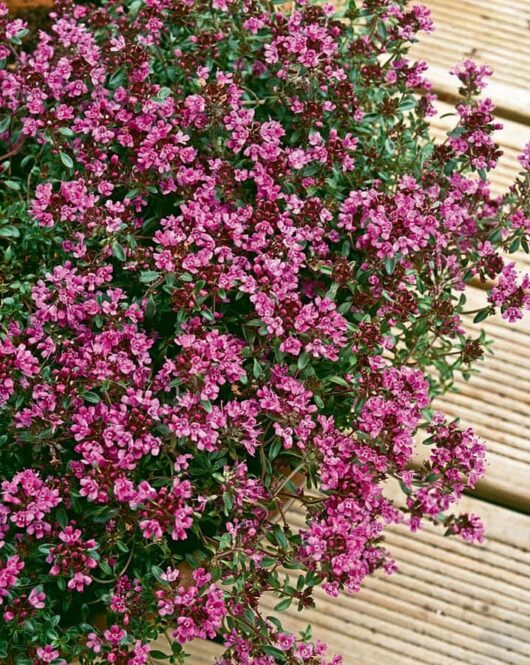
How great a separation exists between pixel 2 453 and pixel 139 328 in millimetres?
297

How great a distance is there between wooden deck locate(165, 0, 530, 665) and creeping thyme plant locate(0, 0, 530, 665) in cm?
23

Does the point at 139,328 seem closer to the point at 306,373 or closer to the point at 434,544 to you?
the point at 306,373

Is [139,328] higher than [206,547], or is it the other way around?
[139,328]

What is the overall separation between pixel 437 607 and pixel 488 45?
145cm

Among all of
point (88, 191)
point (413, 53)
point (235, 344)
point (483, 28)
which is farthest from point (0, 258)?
point (483, 28)

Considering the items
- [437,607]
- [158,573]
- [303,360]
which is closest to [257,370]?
[303,360]

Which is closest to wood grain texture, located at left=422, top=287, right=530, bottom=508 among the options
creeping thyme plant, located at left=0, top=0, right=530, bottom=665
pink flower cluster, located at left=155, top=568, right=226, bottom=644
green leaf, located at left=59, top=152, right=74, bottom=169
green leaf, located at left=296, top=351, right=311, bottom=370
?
creeping thyme plant, located at left=0, top=0, right=530, bottom=665

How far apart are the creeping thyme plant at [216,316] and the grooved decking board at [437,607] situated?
0.23m

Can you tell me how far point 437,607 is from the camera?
69.4 inches

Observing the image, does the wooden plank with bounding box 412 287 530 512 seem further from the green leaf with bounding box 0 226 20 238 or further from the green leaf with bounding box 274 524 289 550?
the green leaf with bounding box 0 226 20 238

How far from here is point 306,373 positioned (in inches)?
54.4

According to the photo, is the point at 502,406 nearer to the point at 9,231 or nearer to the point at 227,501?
the point at 227,501

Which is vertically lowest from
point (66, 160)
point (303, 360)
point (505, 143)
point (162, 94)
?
point (303, 360)

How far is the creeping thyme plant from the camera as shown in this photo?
1284 millimetres
